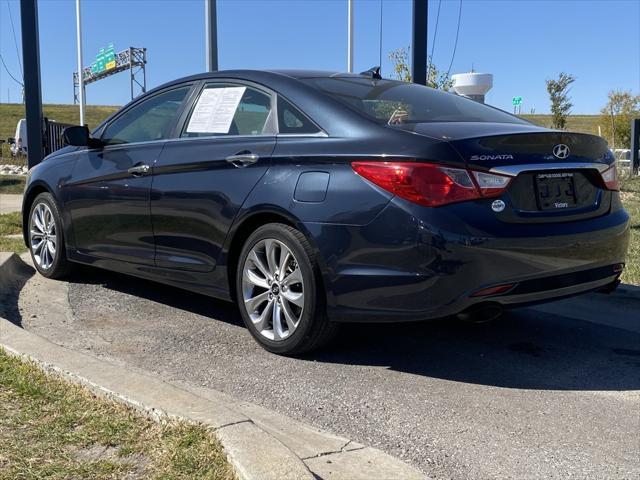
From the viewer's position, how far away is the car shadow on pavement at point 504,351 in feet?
12.6

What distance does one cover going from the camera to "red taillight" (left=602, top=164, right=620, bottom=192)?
13.3 ft

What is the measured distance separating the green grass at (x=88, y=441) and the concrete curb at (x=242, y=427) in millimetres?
58

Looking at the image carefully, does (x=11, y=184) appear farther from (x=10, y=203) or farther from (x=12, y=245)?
(x=12, y=245)

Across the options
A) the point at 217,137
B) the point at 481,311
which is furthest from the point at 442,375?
the point at 217,137

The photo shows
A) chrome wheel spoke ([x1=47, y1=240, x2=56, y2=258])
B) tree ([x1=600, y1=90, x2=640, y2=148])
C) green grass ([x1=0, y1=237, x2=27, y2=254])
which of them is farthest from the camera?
tree ([x1=600, y1=90, x2=640, y2=148])

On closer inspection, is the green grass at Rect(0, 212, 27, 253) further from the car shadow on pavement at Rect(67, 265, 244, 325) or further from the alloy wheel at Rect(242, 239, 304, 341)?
the alloy wheel at Rect(242, 239, 304, 341)

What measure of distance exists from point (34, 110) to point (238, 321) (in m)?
5.69

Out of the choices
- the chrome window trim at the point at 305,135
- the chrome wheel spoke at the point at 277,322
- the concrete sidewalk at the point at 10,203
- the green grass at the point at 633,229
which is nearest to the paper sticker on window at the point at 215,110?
the chrome window trim at the point at 305,135

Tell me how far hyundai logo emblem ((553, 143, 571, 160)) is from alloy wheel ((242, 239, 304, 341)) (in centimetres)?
151

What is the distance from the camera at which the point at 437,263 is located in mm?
3453

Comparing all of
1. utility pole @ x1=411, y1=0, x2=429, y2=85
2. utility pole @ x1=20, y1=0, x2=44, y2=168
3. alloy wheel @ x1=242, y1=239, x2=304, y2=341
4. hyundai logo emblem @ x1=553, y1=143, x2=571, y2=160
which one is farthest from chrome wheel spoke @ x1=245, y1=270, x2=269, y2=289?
utility pole @ x1=20, y1=0, x2=44, y2=168

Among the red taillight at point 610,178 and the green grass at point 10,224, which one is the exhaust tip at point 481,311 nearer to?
the red taillight at point 610,178

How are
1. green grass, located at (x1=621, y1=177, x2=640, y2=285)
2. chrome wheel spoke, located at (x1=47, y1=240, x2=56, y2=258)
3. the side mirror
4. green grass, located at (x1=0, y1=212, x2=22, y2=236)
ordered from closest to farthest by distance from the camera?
the side mirror → green grass, located at (x1=621, y1=177, x2=640, y2=285) → chrome wheel spoke, located at (x1=47, y1=240, x2=56, y2=258) → green grass, located at (x1=0, y1=212, x2=22, y2=236)

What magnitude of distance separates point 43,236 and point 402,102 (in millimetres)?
3454
